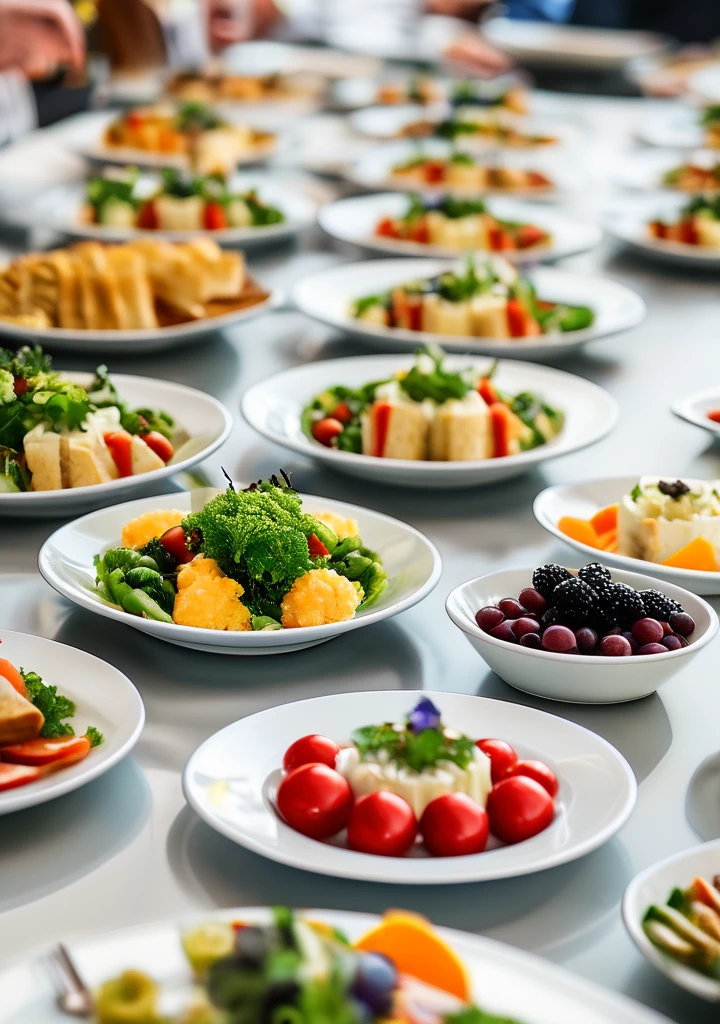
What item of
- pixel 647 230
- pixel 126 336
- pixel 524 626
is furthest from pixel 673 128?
pixel 524 626

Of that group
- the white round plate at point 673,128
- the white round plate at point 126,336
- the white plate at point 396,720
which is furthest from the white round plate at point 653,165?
the white plate at point 396,720

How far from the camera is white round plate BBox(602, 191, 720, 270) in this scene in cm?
351

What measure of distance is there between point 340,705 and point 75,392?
83 cm

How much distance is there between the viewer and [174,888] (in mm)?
1243

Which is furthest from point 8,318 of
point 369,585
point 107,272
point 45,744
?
point 45,744

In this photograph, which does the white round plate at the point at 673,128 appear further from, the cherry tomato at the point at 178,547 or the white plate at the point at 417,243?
the cherry tomato at the point at 178,547

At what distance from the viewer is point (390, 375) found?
256cm

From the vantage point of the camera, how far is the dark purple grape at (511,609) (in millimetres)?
1577

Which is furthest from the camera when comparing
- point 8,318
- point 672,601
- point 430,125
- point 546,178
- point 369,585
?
point 430,125

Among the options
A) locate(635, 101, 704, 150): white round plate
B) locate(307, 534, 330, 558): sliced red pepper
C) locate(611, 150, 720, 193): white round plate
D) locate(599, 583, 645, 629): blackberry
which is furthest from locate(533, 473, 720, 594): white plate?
locate(635, 101, 704, 150): white round plate

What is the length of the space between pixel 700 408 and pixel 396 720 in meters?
1.27

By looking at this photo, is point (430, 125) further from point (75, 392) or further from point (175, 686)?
point (175, 686)

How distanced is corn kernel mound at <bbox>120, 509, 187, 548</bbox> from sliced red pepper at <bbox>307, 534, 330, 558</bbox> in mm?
186

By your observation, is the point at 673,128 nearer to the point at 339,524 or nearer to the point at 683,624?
the point at 339,524
